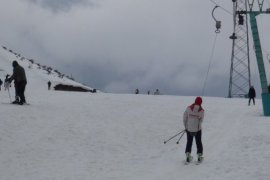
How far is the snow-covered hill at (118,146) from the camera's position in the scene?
14.6 meters

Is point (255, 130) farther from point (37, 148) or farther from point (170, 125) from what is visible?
point (37, 148)

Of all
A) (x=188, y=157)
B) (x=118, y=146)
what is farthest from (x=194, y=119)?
(x=118, y=146)

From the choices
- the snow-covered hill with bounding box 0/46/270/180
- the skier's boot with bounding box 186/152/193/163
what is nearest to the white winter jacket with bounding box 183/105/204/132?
the skier's boot with bounding box 186/152/193/163

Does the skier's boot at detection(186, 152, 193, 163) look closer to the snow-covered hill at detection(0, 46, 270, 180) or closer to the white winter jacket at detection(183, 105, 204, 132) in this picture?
the snow-covered hill at detection(0, 46, 270, 180)

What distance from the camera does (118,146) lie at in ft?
61.9

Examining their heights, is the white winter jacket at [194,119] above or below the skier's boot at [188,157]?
above

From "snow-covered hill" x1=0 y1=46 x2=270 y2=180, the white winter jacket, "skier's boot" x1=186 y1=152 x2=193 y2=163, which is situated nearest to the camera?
"snow-covered hill" x1=0 y1=46 x2=270 y2=180

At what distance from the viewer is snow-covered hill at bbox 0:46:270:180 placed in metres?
14.6

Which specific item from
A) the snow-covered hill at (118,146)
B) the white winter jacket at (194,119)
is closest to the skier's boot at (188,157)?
the snow-covered hill at (118,146)

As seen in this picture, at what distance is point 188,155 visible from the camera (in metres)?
15.7

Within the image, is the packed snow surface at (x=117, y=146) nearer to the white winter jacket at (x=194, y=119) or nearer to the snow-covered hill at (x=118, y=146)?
the snow-covered hill at (x=118, y=146)

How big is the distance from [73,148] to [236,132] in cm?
690

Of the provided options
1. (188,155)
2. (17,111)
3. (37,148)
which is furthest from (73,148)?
(17,111)

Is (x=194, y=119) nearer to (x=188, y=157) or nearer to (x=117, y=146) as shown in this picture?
(x=188, y=157)
